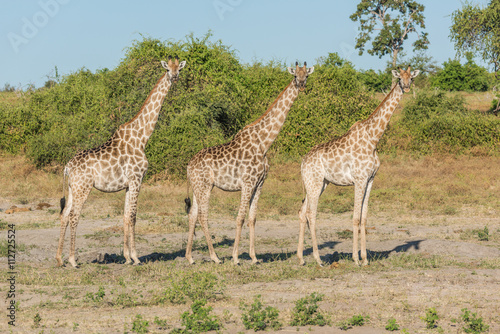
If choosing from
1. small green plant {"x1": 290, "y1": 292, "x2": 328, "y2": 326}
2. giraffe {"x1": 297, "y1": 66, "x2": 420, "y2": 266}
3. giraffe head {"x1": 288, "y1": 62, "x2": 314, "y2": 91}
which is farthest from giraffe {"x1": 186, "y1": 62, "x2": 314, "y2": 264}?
small green plant {"x1": 290, "y1": 292, "x2": 328, "y2": 326}

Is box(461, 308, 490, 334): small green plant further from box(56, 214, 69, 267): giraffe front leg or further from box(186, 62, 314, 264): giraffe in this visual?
box(56, 214, 69, 267): giraffe front leg

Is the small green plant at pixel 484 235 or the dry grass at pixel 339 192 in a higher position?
the dry grass at pixel 339 192

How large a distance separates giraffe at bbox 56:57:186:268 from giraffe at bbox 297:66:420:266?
3106 mm

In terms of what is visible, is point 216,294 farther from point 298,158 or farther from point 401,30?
point 401,30

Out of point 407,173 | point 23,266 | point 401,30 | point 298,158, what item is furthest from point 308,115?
point 401,30

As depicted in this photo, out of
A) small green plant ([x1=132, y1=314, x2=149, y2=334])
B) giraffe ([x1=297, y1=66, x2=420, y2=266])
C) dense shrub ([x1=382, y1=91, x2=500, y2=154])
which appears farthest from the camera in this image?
dense shrub ([x1=382, y1=91, x2=500, y2=154])

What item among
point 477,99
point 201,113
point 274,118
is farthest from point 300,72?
point 477,99

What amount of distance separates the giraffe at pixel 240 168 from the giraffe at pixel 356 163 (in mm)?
957

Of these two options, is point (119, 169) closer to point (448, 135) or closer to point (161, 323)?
point (161, 323)

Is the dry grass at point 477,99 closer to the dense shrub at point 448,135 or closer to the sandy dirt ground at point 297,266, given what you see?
the dense shrub at point 448,135

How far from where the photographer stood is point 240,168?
11.2 m

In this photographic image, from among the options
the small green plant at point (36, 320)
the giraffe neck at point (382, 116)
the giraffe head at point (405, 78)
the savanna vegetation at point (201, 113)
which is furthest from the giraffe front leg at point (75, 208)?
the savanna vegetation at point (201, 113)

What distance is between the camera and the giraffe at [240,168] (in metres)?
11.2

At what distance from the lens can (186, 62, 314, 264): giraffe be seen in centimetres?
1116
